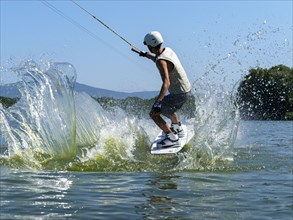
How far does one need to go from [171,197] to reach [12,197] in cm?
225

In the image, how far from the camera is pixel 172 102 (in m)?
12.7

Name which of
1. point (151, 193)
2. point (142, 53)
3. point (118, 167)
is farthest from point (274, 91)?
point (151, 193)

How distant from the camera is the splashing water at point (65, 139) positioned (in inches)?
442

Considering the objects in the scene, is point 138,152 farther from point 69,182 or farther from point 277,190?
point 277,190

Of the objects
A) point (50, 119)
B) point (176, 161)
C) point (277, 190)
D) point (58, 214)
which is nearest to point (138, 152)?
point (176, 161)

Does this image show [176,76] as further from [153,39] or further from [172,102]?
[153,39]

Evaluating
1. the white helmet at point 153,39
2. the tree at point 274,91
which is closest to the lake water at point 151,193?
the white helmet at point 153,39

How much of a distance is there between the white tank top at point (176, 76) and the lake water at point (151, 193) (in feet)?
7.68

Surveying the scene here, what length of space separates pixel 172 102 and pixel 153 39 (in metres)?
1.70

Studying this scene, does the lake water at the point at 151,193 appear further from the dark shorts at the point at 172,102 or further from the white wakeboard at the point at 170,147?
the dark shorts at the point at 172,102

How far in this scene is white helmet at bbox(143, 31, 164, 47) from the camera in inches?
465

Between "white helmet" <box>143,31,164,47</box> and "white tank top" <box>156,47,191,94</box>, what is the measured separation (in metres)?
0.31

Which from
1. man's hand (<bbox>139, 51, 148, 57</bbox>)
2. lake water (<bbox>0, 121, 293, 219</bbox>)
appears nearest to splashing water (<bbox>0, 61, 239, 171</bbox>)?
lake water (<bbox>0, 121, 293, 219</bbox>)

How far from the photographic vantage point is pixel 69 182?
871 cm
